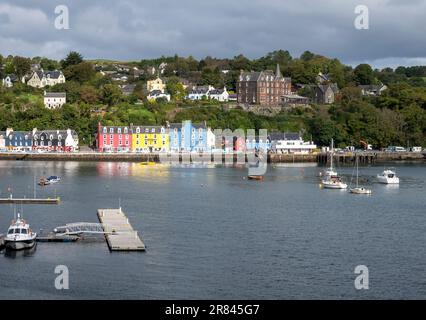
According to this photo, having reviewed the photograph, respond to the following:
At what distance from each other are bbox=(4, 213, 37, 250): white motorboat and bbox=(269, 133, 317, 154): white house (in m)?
56.2

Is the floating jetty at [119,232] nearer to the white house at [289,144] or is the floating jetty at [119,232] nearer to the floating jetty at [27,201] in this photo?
the floating jetty at [27,201]

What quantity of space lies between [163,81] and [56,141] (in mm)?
26172

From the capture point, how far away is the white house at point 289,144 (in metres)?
85.4

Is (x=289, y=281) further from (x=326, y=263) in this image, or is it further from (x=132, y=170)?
(x=132, y=170)

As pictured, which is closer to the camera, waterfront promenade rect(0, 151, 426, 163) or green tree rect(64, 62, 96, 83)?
waterfront promenade rect(0, 151, 426, 163)

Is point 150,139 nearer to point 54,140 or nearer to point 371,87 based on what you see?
point 54,140

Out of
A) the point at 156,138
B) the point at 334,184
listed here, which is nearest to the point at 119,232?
the point at 334,184

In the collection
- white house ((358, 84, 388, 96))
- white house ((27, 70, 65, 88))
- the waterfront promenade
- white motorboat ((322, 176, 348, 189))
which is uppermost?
white house ((27, 70, 65, 88))

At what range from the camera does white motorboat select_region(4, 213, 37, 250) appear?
30.0 meters

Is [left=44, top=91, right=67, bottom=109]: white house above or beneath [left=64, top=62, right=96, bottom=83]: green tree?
beneath

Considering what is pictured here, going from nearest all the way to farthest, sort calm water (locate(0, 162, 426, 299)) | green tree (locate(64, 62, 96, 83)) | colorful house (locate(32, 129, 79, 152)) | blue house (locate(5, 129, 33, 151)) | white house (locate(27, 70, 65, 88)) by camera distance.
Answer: calm water (locate(0, 162, 426, 299)), colorful house (locate(32, 129, 79, 152)), blue house (locate(5, 129, 33, 151)), white house (locate(27, 70, 65, 88)), green tree (locate(64, 62, 96, 83))

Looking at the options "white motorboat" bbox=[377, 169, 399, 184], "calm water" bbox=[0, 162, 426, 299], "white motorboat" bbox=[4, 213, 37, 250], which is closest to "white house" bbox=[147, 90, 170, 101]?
"calm water" bbox=[0, 162, 426, 299]

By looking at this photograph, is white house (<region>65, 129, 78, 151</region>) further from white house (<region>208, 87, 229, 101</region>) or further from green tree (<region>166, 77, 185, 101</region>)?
white house (<region>208, 87, 229, 101</region>)

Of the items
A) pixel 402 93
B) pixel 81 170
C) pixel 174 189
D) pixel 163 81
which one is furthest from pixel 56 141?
pixel 402 93
